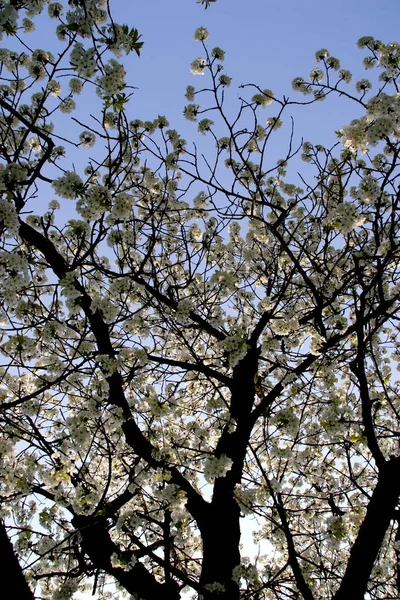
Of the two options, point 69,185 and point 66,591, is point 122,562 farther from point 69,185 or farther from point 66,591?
point 69,185

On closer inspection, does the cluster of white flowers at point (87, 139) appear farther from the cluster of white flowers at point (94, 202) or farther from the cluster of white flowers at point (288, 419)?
the cluster of white flowers at point (288, 419)

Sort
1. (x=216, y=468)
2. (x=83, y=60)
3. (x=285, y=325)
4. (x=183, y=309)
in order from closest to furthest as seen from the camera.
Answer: (x=83, y=60) < (x=216, y=468) < (x=183, y=309) < (x=285, y=325)

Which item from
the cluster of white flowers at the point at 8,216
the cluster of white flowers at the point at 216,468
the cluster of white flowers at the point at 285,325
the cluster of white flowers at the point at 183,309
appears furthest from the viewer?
the cluster of white flowers at the point at 285,325

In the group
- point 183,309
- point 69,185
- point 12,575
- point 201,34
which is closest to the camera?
point 12,575

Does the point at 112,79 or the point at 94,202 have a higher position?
the point at 112,79

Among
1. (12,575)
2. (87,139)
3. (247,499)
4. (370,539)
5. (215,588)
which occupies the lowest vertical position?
(12,575)

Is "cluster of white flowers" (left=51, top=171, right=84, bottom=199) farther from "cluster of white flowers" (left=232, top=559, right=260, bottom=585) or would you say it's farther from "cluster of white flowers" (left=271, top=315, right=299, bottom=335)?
"cluster of white flowers" (left=232, top=559, right=260, bottom=585)

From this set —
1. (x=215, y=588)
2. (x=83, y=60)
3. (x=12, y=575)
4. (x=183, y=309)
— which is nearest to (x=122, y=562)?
(x=215, y=588)

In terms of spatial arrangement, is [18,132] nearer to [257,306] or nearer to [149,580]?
[257,306]

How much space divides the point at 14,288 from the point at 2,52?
2.72 metres

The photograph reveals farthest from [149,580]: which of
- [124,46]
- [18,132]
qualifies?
[18,132]

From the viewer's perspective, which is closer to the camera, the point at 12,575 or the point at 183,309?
the point at 12,575

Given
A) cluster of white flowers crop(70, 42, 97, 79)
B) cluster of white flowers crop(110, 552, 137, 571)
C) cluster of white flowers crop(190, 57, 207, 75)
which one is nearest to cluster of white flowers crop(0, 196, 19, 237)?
cluster of white flowers crop(70, 42, 97, 79)

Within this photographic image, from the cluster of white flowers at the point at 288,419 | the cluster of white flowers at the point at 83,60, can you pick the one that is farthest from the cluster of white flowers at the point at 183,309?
the cluster of white flowers at the point at 83,60
